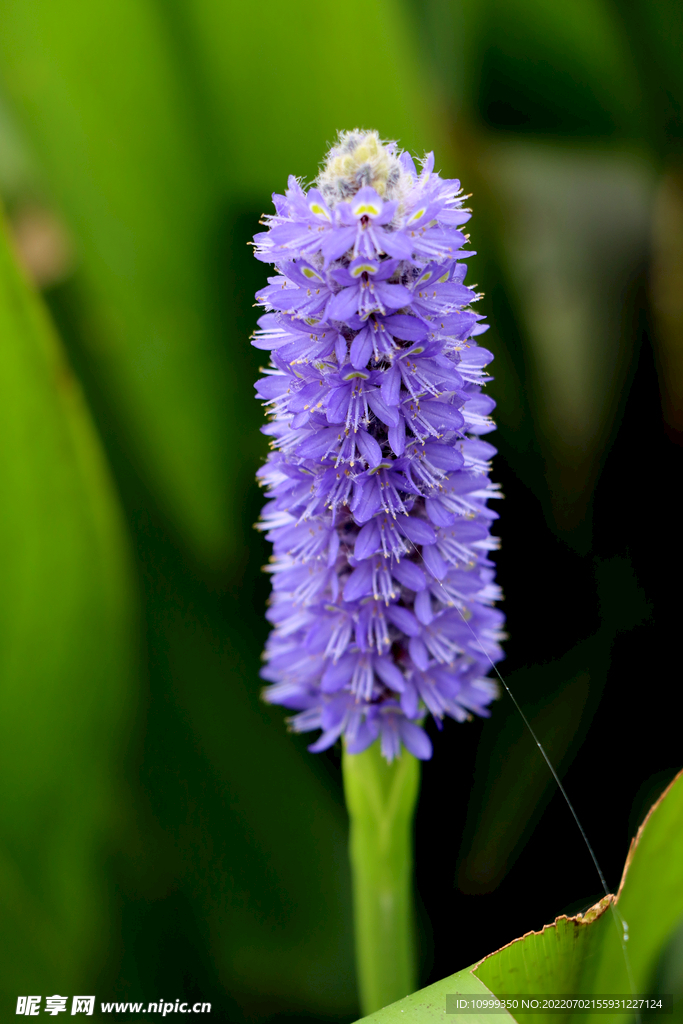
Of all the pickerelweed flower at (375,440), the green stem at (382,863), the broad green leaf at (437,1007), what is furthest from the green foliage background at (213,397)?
the broad green leaf at (437,1007)

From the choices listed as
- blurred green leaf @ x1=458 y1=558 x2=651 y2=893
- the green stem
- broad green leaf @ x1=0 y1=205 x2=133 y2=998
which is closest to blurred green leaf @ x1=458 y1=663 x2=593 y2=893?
blurred green leaf @ x1=458 y1=558 x2=651 y2=893

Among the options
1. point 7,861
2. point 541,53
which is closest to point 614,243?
point 541,53

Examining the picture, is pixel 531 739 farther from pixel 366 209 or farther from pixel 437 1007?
pixel 366 209

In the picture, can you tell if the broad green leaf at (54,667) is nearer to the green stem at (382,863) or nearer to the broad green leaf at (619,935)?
the green stem at (382,863)

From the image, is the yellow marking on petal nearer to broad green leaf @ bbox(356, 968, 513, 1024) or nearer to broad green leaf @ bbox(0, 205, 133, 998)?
broad green leaf @ bbox(0, 205, 133, 998)

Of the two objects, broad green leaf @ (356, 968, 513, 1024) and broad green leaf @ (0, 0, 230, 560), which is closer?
broad green leaf @ (356, 968, 513, 1024)

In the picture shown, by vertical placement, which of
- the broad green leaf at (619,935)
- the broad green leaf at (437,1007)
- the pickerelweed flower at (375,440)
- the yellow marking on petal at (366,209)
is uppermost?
the yellow marking on petal at (366,209)

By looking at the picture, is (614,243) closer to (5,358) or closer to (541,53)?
(541,53)

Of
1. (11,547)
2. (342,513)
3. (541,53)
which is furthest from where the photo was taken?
(541,53)
